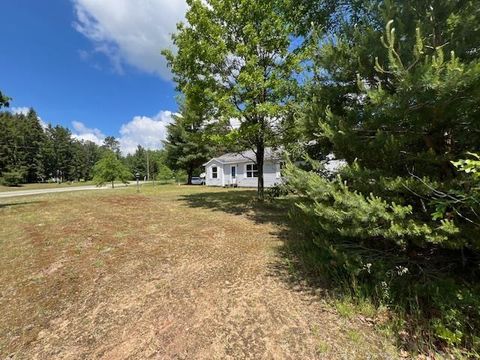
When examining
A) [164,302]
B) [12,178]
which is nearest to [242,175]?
[164,302]

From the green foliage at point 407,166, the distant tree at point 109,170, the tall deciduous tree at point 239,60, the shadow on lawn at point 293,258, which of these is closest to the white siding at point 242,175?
the distant tree at point 109,170

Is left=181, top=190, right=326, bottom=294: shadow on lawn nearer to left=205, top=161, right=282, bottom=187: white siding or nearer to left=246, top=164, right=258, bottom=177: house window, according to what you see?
left=205, top=161, right=282, bottom=187: white siding

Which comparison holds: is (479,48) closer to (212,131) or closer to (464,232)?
(464,232)

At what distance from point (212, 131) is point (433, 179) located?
8989 mm

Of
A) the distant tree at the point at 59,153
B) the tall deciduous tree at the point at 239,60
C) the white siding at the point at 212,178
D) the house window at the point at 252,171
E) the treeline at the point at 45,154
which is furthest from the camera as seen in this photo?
the distant tree at the point at 59,153

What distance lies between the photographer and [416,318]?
10.9ft

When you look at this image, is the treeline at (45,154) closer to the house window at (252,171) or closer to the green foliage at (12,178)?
the green foliage at (12,178)

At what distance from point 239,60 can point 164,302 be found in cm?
949

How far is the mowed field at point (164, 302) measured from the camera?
3.03 metres

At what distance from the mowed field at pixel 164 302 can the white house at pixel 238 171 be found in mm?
16026

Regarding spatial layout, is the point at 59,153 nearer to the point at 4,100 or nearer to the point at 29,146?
the point at 29,146

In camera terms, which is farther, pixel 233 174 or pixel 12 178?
pixel 12 178

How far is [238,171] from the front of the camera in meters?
27.0

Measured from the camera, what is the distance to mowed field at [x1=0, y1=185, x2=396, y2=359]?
3.03 m
